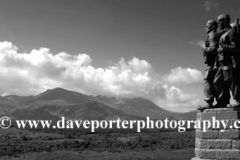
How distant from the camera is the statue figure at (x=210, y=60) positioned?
10.9 meters

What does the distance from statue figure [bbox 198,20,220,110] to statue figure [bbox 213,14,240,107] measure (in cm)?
19

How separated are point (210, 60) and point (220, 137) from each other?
3131 mm

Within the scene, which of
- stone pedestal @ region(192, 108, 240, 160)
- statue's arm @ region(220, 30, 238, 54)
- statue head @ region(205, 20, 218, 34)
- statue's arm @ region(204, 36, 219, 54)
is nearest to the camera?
stone pedestal @ region(192, 108, 240, 160)

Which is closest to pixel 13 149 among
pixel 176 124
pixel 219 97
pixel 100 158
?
pixel 100 158

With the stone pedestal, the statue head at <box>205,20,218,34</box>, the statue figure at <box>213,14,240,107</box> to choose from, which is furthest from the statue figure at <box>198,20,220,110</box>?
the stone pedestal

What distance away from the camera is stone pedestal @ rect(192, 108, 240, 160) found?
9969mm

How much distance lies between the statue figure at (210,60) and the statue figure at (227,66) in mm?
190

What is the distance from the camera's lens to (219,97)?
429 inches

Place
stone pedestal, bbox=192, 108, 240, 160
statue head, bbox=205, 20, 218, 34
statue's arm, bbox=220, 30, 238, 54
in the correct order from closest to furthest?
1. stone pedestal, bbox=192, 108, 240, 160
2. statue's arm, bbox=220, 30, 238, 54
3. statue head, bbox=205, 20, 218, 34

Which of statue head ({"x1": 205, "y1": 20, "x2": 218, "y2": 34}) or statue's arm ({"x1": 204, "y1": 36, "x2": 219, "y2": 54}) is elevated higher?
statue head ({"x1": 205, "y1": 20, "x2": 218, "y2": 34})

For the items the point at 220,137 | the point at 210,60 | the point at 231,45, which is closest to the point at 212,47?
the point at 210,60

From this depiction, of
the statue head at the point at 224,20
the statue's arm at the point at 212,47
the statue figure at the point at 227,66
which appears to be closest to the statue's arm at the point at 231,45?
the statue figure at the point at 227,66

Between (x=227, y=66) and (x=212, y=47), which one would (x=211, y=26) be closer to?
(x=212, y=47)

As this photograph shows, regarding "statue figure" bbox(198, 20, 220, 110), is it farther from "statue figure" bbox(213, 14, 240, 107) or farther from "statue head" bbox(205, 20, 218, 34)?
"statue figure" bbox(213, 14, 240, 107)
